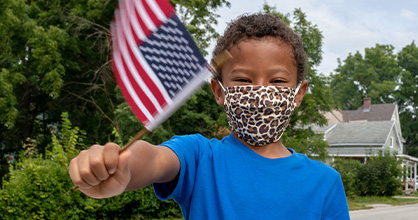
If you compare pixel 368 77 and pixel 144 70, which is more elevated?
pixel 368 77

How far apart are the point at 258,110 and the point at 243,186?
0.35 meters

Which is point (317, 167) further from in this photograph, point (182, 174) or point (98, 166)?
point (98, 166)

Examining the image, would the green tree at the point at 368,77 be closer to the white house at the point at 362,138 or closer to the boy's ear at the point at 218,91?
the white house at the point at 362,138

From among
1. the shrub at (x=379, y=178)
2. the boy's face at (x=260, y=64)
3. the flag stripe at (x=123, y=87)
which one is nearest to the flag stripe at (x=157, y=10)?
the flag stripe at (x=123, y=87)

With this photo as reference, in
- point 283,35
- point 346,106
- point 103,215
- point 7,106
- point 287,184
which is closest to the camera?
point 287,184

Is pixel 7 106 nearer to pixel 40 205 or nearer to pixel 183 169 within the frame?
pixel 40 205

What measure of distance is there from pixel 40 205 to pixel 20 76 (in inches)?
352

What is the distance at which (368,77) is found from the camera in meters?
66.1

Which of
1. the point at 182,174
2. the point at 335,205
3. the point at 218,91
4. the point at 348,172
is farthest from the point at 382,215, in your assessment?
the point at 182,174

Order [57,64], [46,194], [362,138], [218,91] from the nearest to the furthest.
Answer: [218,91], [46,194], [57,64], [362,138]

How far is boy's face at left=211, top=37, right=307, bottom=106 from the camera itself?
75.3 inches

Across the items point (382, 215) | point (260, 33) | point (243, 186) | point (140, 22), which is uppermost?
point (260, 33)

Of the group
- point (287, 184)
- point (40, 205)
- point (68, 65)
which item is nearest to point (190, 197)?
point (287, 184)

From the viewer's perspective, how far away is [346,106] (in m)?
71.0
